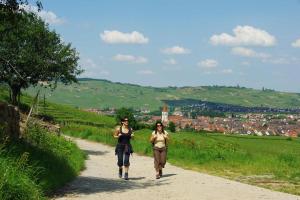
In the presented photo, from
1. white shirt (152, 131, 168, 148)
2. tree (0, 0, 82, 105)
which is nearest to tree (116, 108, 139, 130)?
tree (0, 0, 82, 105)

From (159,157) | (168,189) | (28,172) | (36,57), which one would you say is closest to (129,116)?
(36,57)

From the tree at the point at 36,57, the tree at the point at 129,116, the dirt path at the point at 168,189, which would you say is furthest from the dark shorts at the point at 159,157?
the tree at the point at 129,116

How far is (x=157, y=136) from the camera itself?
20.3 m

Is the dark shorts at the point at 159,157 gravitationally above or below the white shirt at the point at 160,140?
below

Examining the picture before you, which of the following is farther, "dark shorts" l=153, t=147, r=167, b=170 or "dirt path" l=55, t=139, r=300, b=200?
"dark shorts" l=153, t=147, r=167, b=170

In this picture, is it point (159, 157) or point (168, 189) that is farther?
point (159, 157)

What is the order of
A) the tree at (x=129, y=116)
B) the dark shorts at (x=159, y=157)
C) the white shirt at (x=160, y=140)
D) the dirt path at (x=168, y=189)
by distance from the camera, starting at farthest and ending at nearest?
the tree at (x=129, y=116), the white shirt at (x=160, y=140), the dark shorts at (x=159, y=157), the dirt path at (x=168, y=189)

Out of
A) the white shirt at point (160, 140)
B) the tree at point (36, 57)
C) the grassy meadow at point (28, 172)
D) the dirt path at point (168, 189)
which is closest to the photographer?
the grassy meadow at point (28, 172)

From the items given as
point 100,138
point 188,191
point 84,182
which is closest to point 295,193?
point 188,191

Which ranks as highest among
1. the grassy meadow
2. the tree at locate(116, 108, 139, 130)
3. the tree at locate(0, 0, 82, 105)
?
the tree at locate(0, 0, 82, 105)

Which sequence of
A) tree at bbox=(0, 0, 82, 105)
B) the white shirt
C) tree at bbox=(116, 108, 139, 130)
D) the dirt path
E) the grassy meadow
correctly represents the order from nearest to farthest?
the grassy meadow < the dirt path < the white shirt < tree at bbox=(0, 0, 82, 105) < tree at bbox=(116, 108, 139, 130)

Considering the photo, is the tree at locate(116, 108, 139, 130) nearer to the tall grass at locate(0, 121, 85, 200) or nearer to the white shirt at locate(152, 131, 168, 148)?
the white shirt at locate(152, 131, 168, 148)

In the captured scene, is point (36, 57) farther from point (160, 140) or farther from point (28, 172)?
point (28, 172)

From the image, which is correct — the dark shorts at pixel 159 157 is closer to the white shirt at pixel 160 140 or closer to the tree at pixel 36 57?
the white shirt at pixel 160 140
